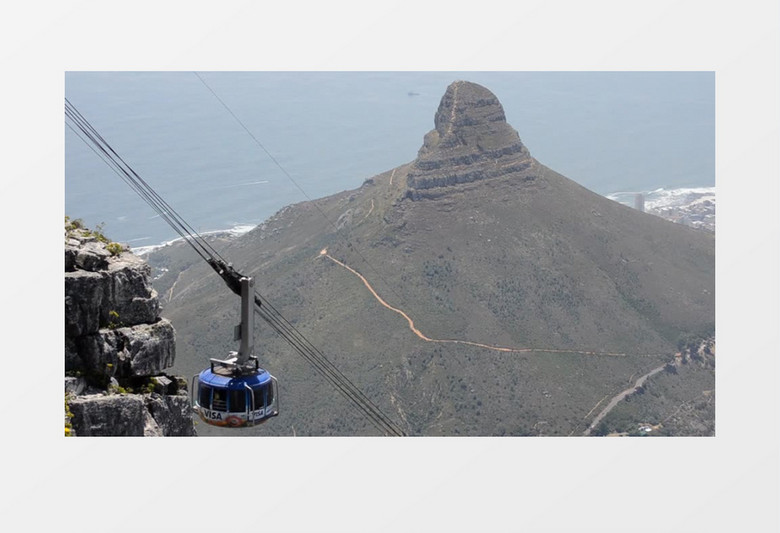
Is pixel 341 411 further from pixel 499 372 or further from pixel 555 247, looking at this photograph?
pixel 555 247

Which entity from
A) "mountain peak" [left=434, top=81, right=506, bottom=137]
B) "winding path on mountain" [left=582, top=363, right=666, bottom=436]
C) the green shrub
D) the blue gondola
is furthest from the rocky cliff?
"mountain peak" [left=434, top=81, right=506, bottom=137]

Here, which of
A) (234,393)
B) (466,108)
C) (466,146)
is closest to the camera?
(234,393)

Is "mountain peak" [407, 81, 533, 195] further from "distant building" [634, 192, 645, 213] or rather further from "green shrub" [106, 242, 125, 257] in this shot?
"green shrub" [106, 242, 125, 257]

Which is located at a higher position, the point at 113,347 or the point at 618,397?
the point at 113,347

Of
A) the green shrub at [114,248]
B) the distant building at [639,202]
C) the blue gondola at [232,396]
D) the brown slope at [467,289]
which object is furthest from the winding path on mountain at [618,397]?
the distant building at [639,202]

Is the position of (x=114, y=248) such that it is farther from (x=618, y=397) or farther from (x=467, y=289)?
(x=467, y=289)

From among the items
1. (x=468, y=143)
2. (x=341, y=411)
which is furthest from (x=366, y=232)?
(x=341, y=411)

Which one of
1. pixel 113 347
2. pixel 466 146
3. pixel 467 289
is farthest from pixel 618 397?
pixel 113 347
